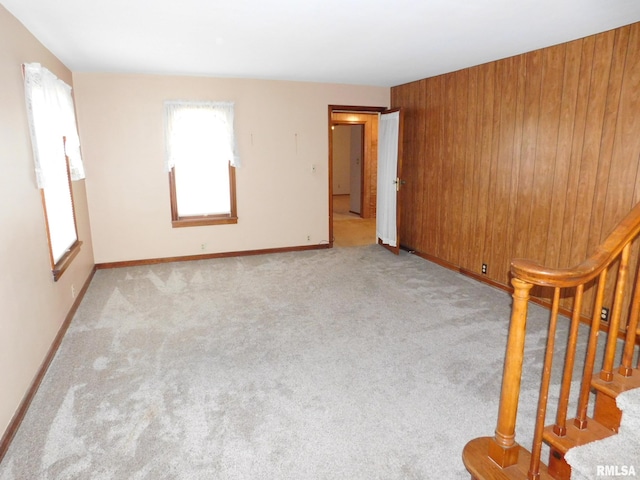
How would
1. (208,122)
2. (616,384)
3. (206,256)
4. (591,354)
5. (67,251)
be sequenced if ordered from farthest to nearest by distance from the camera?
(206,256), (208,122), (67,251), (616,384), (591,354)

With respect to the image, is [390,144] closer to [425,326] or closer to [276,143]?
[276,143]

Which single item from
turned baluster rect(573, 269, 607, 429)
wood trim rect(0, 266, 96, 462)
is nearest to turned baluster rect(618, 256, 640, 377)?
turned baluster rect(573, 269, 607, 429)

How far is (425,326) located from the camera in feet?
11.5

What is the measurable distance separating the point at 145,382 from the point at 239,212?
3267mm

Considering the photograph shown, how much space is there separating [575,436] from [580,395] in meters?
0.16

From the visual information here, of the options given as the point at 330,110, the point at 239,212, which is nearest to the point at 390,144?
the point at 330,110

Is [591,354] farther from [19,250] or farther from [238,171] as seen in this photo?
[238,171]

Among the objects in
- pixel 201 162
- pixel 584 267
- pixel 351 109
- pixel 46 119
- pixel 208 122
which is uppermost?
pixel 351 109

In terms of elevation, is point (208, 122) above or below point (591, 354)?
above

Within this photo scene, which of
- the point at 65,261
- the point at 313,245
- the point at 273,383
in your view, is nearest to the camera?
the point at 273,383

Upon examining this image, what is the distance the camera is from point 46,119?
10.6ft

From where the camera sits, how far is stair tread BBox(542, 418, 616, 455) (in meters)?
1.59

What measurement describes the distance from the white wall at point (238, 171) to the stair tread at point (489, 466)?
4.41m

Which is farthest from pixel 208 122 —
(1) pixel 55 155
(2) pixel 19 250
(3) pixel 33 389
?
(3) pixel 33 389
